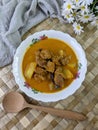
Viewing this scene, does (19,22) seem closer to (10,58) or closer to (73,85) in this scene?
(10,58)

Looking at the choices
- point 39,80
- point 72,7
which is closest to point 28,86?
point 39,80

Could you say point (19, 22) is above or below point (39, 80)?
above

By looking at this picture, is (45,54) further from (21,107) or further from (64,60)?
(21,107)

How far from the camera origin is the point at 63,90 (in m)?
0.89

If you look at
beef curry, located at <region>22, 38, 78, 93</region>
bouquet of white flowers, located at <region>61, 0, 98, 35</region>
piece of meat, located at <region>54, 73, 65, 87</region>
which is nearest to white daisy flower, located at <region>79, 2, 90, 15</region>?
bouquet of white flowers, located at <region>61, 0, 98, 35</region>

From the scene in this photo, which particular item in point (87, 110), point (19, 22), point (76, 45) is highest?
point (19, 22)

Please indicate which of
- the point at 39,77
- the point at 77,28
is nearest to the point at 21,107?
the point at 39,77

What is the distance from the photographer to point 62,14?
1.00m

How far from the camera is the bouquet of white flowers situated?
0.95 m

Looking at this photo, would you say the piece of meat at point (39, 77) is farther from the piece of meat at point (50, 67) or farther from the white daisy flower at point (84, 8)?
the white daisy flower at point (84, 8)

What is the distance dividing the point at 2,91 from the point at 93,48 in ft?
1.07

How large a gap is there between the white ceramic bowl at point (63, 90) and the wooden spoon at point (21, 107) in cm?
3

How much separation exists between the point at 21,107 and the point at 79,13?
1.19 ft

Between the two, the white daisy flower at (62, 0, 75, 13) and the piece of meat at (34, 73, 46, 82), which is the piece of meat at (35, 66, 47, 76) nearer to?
the piece of meat at (34, 73, 46, 82)
